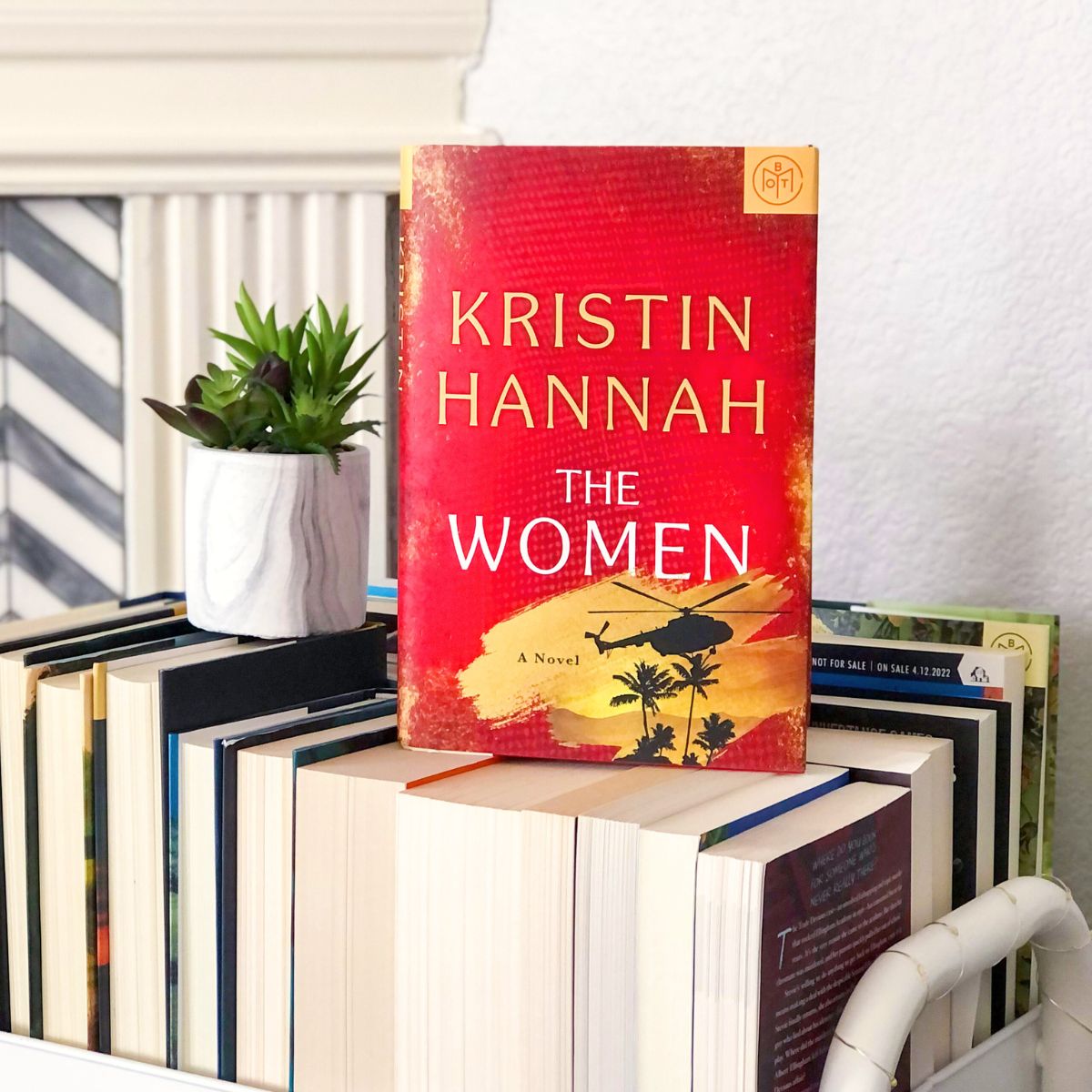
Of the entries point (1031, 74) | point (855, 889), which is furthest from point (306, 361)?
point (1031, 74)

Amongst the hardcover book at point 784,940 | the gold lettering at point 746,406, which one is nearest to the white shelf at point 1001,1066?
the hardcover book at point 784,940

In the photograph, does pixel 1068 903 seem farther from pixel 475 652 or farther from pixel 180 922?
pixel 180 922

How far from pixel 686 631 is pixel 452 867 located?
148mm

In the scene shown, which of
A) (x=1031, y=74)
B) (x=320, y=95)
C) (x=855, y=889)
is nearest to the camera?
(x=855, y=889)

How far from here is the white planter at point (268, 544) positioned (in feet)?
2.27

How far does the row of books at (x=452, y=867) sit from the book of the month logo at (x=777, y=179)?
10.1 inches

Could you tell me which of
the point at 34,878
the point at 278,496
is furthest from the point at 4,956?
the point at 278,496

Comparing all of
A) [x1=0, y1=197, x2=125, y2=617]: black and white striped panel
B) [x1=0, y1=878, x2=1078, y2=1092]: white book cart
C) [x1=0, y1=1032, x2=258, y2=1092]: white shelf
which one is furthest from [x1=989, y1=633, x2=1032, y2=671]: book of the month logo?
[x1=0, y1=197, x2=125, y2=617]: black and white striped panel

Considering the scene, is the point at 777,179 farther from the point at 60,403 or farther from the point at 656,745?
the point at 60,403

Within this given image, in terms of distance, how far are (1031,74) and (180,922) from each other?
2.46 feet

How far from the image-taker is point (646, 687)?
60 centimetres

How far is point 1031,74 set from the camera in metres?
0.89

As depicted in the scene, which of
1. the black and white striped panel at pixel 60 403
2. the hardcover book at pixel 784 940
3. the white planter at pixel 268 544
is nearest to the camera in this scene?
the hardcover book at pixel 784 940

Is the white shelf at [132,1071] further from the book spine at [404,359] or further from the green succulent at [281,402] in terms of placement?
the green succulent at [281,402]
